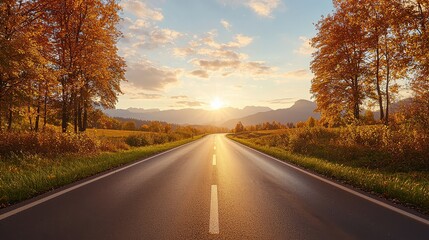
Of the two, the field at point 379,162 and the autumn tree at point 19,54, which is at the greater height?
the autumn tree at point 19,54

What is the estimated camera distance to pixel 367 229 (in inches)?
177

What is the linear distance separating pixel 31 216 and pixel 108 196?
1.80 m

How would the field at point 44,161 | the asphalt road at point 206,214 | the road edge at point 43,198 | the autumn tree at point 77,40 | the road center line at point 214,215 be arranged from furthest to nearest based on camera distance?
1. the autumn tree at point 77,40
2. the field at point 44,161
3. the road edge at point 43,198
4. the road center line at point 214,215
5. the asphalt road at point 206,214

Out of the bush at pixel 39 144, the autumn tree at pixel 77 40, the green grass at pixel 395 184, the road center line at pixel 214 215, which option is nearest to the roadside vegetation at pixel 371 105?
the green grass at pixel 395 184

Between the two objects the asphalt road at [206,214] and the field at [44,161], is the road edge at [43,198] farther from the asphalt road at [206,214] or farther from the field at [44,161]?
the field at [44,161]

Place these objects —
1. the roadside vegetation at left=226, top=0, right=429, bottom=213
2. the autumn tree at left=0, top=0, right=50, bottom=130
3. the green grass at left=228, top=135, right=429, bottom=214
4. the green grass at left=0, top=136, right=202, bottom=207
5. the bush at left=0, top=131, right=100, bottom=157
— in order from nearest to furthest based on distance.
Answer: the green grass at left=228, top=135, right=429, bottom=214, the green grass at left=0, top=136, right=202, bottom=207, the roadside vegetation at left=226, top=0, right=429, bottom=213, the bush at left=0, top=131, right=100, bottom=157, the autumn tree at left=0, top=0, right=50, bottom=130

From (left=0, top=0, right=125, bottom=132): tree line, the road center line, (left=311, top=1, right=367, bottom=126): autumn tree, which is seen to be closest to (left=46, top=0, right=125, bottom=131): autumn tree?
(left=0, top=0, right=125, bottom=132): tree line

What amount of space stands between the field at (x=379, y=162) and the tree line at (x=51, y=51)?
14.1m

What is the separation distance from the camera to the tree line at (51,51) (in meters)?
13.9

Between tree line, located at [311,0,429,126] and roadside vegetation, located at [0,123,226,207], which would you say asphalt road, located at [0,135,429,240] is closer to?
roadside vegetation, located at [0,123,226,207]

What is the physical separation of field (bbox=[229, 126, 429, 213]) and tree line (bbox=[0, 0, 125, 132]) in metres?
14.1

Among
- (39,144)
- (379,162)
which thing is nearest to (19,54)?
(39,144)

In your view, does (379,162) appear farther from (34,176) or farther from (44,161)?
(44,161)

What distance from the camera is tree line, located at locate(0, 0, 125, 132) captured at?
13945 millimetres
